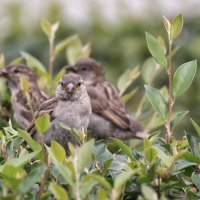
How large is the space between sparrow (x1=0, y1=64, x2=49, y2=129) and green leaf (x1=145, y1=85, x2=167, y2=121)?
1.99 m

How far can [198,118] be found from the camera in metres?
6.48

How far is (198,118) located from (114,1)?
3.28 meters

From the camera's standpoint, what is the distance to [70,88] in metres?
4.58

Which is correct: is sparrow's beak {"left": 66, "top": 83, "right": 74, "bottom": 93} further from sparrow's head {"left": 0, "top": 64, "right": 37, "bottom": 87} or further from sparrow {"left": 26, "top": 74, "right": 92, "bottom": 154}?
sparrow's head {"left": 0, "top": 64, "right": 37, "bottom": 87}

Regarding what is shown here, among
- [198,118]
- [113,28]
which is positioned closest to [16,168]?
[198,118]

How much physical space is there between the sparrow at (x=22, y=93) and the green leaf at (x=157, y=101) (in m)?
1.99

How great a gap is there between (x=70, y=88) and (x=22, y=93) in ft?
4.14

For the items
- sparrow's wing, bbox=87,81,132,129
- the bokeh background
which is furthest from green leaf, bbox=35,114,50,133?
the bokeh background

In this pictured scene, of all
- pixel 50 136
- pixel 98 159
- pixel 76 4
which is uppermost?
pixel 98 159

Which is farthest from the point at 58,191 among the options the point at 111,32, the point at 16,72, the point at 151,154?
the point at 111,32

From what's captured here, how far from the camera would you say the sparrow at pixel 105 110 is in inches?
243

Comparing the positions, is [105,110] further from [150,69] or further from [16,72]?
[150,69]

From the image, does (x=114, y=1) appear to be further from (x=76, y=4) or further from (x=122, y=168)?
(x=122, y=168)

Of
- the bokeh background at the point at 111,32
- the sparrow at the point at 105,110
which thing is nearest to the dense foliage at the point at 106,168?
the sparrow at the point at 105,110
